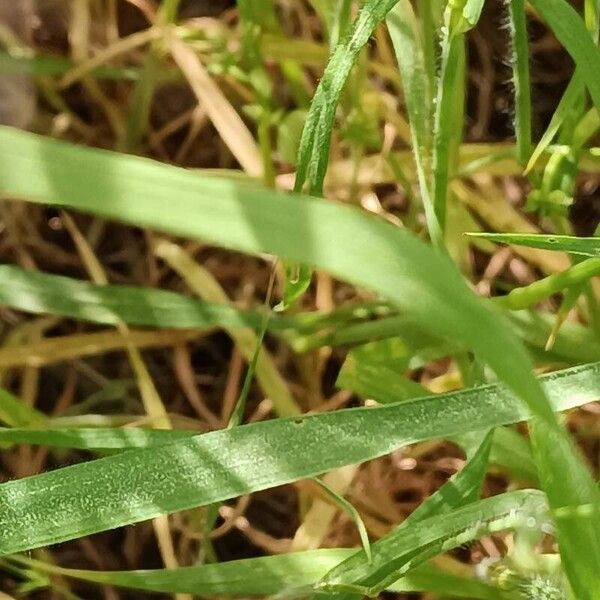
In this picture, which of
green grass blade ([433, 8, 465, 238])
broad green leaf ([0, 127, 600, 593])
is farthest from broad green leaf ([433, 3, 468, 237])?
broad green leaf ([0, 127, 600, 593])

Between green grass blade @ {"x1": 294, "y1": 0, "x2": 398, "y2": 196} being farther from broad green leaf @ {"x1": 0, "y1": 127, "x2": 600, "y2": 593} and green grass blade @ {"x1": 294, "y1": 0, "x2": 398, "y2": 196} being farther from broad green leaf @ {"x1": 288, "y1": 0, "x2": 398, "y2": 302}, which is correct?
broad green leaf @ {"x1": 0, "y1": 127, "x2": 600, "y2": 593}

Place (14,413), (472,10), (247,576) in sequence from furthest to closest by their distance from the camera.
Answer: (14,413) < (247,576) < (472,10)

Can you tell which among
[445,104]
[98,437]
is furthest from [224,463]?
[445,104]

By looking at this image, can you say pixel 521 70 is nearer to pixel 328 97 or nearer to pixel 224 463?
pixel 328 97

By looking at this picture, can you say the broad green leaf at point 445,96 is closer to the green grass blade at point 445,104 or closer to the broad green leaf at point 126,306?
the green grass blade at point 445,104

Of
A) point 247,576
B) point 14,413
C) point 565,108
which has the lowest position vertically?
point 247,576

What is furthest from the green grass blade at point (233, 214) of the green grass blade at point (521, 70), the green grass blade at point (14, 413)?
the green grass blade at point (14, 413)
